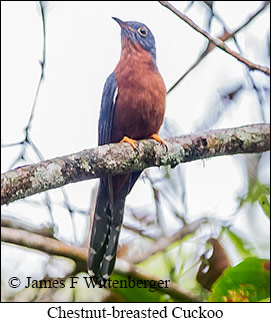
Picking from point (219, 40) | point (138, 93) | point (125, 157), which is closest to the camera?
point (125, 157)

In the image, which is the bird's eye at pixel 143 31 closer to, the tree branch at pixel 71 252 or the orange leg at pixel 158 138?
the orange leg at pixel 158 138

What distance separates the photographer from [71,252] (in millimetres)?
1616

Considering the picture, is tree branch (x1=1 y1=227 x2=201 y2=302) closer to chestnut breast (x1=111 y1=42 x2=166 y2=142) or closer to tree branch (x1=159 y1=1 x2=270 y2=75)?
chestnut breast (x1=111 y1=42 x2=166 y2=142)

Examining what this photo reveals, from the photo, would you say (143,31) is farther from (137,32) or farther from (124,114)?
(124,114)

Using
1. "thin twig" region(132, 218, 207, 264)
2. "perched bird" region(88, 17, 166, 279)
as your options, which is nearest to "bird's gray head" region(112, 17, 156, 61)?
"perched bird" region(88, 17, 166, 279)

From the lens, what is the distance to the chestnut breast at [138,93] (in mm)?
1533

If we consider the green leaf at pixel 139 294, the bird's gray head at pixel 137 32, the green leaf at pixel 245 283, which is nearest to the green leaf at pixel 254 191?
the green leaf at pixel 245 283

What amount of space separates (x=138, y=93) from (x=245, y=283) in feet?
2.06

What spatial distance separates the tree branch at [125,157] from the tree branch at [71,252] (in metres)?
0.32

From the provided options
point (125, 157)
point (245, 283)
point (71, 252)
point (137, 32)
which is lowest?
point (245, 283)

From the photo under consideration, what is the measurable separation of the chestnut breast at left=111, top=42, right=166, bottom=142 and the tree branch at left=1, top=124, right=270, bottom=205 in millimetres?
68

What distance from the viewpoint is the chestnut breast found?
5.03ft

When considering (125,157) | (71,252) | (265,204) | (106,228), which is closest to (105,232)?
(106,228)

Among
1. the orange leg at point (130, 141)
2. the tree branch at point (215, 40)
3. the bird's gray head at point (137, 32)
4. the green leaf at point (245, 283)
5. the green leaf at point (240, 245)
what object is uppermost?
the tree branch at point (215, 40)
